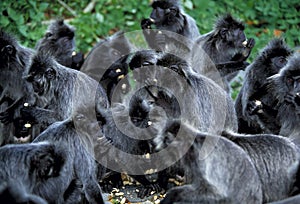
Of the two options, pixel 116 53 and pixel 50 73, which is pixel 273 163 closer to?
pixel 50 73

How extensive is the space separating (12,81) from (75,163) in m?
1.84

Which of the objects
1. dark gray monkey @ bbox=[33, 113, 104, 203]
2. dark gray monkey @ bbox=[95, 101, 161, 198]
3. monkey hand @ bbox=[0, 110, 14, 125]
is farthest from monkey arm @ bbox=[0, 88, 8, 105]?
dark gray monkey @ bbox=[33, 113, 104, 203]

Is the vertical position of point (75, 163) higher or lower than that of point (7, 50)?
lower

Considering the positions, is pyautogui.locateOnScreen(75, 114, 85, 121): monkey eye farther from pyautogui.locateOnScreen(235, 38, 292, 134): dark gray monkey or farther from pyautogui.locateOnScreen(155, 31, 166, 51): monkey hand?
pyautogui.locateOnScreen(155, 31, 166, 51): monkey hand

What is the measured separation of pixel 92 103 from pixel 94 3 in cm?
491

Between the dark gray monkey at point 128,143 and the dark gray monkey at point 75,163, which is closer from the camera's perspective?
the dark gray monkey at point 75,163

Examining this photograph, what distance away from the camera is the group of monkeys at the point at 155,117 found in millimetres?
4852

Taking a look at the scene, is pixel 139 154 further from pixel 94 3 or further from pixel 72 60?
pixel 94 3

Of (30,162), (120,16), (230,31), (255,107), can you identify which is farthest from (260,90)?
(120,16)

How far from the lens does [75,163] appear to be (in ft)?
17.6

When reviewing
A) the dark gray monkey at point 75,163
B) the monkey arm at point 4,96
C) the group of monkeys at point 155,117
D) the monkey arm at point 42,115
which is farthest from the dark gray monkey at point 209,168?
the monkey arm at point 4,96

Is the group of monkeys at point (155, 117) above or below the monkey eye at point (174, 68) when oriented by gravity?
below

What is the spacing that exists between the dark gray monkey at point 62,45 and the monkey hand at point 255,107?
2179 mm

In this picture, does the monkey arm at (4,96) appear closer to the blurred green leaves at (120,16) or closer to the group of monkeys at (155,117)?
the group of monkeys at (155,117)
